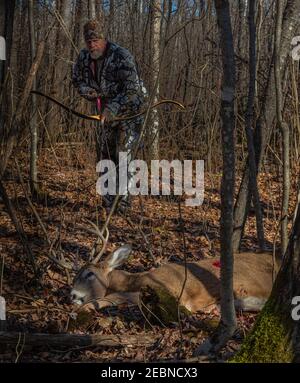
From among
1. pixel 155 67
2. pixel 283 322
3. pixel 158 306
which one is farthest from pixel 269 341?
pixel 155 67

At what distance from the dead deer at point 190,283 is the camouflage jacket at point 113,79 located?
7.29ft

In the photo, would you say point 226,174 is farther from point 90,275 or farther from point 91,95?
point 91,95

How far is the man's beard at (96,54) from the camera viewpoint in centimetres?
745

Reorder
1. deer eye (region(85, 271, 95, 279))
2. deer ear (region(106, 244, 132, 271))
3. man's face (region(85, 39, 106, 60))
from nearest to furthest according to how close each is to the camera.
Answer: deer eye (region(85, 271, 95, 279)) → deer ear (region(106, 244, 132, 271)) → man's face (region(85, 39, 106, 60))

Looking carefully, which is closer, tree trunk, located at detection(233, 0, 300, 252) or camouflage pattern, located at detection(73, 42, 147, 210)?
tree trunk, located at detection(233, 0, 300, 252)

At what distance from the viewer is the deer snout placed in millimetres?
5402

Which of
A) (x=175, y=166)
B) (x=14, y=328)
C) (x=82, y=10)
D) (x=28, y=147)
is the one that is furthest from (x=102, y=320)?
(x=82, y=10)

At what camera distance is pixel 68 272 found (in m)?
5.76

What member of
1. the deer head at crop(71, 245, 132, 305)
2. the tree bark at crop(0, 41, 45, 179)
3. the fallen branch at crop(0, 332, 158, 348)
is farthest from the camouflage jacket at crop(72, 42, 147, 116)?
the fallen branch at crop(0, 332, 158, 348)

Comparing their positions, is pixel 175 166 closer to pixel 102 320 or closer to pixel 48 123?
pixel 48 123

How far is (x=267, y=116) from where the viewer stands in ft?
19.7

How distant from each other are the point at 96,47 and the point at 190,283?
3099 mm

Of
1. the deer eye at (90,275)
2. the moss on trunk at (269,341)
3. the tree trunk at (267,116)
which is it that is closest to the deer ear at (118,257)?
the deer eye at (90,275)

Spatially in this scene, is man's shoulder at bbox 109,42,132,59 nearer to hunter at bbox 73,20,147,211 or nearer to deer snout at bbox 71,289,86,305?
hunter at bbox 73,20,147,211
